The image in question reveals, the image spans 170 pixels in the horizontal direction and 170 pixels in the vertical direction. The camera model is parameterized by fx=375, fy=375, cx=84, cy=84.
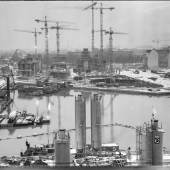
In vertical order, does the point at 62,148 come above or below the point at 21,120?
below

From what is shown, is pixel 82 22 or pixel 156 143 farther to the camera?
pixel 82 22

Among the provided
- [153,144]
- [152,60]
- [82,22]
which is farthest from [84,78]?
[153,144]

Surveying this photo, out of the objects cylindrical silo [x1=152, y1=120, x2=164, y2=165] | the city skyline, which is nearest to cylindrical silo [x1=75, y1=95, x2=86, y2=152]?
the city skyline

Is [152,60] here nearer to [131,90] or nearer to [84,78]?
[131,90]

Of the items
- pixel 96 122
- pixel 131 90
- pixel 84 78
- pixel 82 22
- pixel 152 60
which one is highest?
pixel 82 22

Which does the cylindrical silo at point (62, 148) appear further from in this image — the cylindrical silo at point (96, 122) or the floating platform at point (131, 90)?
the floating platform at point (131, 90)

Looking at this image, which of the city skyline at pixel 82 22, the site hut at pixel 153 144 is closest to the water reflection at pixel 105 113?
the site hut at pixel 153 144
